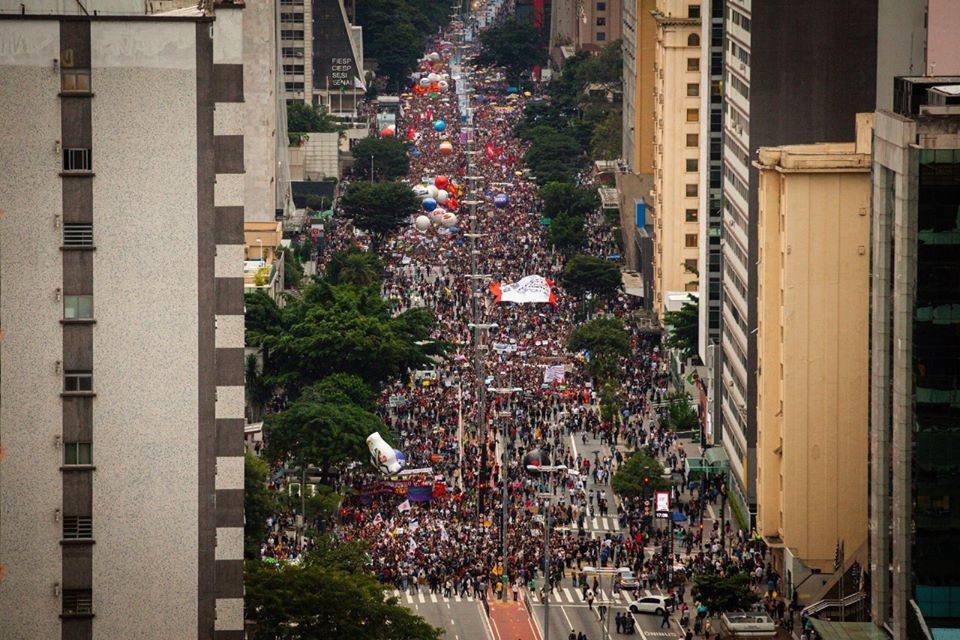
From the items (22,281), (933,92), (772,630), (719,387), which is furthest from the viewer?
(719,387)

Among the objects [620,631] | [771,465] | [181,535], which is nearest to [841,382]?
[771,465]

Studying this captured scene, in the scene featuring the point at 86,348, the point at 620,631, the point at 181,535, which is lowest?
the point at 620,631

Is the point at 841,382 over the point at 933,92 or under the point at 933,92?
under

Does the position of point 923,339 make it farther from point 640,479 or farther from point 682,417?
point 682,417

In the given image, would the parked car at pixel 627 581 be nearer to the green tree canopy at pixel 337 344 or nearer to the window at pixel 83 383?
the green tree canopy at pixel 337 344

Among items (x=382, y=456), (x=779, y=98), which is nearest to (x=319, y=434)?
(x=382, y=456)

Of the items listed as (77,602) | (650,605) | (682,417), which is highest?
(682,417)

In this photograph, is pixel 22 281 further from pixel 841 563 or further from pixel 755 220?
pixel 755 220
